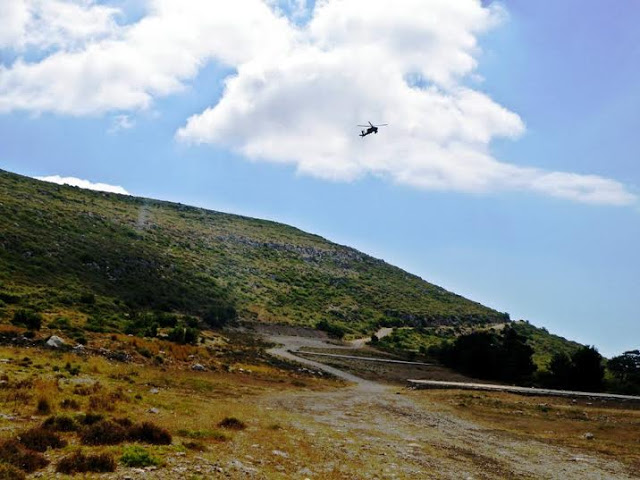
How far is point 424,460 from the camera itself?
580 inches

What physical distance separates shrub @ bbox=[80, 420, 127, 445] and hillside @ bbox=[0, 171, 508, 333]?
3346 centimetres

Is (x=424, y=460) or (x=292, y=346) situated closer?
(x=424, y=460)

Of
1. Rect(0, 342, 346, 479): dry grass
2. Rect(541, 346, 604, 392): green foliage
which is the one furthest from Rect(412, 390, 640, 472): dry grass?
Rect(541, 346, 604, 392): green foliage

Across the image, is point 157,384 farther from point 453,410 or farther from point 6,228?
point 6,228

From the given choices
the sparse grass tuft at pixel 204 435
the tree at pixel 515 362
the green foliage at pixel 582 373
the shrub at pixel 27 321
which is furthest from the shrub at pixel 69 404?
the tree at pixel 515 362

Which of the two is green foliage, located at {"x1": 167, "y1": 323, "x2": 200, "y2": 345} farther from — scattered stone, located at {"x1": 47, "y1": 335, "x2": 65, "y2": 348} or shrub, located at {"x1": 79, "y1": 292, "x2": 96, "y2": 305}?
scattered stone, located at {"x1": 47, "y1": 335, "x2": 65, "y2": 348}

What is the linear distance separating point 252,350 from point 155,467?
43292 millimetres

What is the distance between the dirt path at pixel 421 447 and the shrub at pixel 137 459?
4.25 metres

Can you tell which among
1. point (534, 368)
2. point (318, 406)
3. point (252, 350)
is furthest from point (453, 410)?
point (534, 368)

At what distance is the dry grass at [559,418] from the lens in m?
20.2

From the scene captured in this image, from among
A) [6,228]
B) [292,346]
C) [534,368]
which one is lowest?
[292,346]

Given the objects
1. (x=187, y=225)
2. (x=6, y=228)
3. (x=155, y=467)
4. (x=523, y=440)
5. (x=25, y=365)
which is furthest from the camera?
(x=187, y=225)

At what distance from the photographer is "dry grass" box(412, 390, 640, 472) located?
20.2 metres

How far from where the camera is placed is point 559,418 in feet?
90.2
